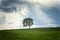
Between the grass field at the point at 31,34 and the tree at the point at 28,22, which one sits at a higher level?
the tree at the point at 28,22

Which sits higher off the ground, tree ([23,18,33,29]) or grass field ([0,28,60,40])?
tree ([23,18,33,29])

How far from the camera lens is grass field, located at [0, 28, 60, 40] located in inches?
188

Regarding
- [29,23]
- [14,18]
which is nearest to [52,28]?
[29,23]

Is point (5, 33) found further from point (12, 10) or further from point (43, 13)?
point (43, 13)

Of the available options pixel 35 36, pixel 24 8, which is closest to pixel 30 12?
pixel 24 8

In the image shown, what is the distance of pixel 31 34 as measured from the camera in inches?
189

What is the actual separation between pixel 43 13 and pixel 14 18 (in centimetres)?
57

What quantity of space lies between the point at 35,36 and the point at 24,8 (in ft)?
1.90

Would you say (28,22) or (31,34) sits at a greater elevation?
(28,22)

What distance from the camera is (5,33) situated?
4.81 metres

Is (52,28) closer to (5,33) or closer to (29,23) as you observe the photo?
(29,23)

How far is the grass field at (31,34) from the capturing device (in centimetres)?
477

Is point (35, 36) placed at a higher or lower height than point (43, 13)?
lower

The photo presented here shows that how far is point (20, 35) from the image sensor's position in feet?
15.7
